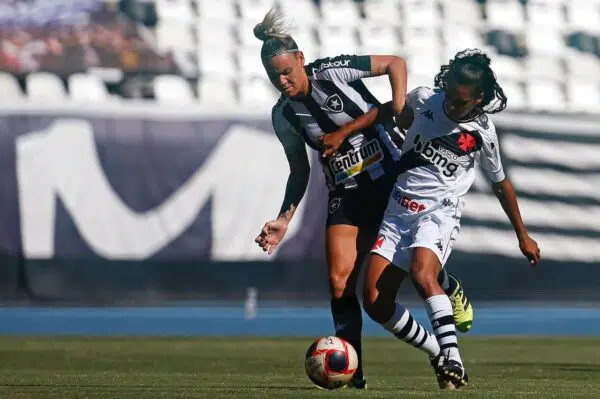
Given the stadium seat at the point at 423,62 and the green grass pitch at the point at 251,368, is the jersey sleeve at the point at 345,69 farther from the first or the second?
the stadium seat at the point at 423,62

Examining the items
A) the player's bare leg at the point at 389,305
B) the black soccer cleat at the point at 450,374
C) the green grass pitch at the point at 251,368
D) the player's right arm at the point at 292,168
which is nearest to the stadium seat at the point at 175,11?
the green grass pitch at the point at 251,368

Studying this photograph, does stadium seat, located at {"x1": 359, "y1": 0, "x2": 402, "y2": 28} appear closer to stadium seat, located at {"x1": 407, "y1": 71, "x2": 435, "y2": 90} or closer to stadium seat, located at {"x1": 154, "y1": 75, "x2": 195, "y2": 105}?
stadium seat, located at {"x1": 407, "y1": 71, "x2": 435, "y2": 90}

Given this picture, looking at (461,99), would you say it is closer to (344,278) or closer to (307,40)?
(344,278)

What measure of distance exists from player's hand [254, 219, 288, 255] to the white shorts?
0.57 m

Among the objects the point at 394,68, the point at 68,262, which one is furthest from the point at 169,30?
the point at 394,68

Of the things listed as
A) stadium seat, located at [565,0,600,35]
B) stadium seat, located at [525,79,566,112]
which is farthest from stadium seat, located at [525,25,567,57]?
stadium seat, located at [525,79,566,112]

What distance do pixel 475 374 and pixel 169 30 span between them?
1255cm

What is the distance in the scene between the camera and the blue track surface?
16.6 meters

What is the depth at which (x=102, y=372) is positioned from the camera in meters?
9.52

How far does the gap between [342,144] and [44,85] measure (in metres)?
12.1

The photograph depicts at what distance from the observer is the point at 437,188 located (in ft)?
25.2

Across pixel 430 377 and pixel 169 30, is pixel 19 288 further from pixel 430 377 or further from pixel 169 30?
pixel 430 377

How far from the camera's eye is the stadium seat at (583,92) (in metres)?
21.6

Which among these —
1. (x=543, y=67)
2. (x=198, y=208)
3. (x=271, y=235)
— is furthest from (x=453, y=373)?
(x=543, y=67)
